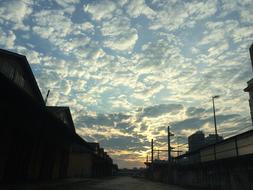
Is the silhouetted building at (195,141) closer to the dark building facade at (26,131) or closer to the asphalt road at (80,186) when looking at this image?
the asphalt road at (80,186)

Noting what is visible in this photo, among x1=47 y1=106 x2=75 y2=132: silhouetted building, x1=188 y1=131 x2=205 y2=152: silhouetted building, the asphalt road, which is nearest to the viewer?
the asphalt road

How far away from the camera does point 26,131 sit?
1648 centimetres

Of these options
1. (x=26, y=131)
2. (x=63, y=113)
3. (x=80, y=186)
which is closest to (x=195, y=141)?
(x=63, y=113)

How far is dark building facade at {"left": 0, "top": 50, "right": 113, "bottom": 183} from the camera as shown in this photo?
11.1 meters

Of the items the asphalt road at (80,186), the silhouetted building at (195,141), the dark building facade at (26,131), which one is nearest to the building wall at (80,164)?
the asphalt road at (80,186)

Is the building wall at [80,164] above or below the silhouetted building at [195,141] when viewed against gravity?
below

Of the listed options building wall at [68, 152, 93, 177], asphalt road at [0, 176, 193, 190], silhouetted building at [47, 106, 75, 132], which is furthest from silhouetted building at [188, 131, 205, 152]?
silhouetted building at [47, 106, 75, 132]

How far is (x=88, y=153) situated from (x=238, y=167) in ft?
110

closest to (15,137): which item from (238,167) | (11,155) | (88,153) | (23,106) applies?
(11,155)

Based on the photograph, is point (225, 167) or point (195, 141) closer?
point (225, 167)

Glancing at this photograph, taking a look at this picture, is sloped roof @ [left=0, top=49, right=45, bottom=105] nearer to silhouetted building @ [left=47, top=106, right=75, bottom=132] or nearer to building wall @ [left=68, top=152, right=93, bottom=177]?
silhouetted building @ [left=47, top=106, right=75, bottom=132]

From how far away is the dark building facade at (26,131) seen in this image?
438 inches

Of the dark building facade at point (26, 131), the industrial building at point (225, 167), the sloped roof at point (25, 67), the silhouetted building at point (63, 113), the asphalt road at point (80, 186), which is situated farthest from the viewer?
the silhouetted building at point (63, 113)

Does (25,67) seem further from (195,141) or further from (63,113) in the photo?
(195,141)
